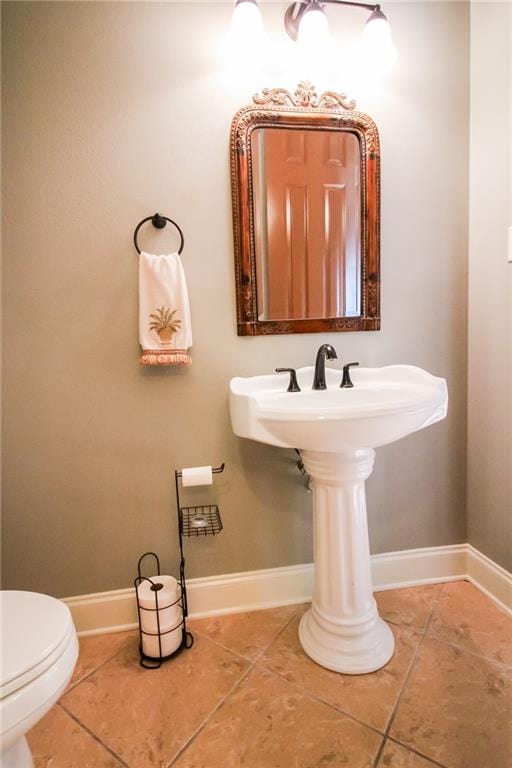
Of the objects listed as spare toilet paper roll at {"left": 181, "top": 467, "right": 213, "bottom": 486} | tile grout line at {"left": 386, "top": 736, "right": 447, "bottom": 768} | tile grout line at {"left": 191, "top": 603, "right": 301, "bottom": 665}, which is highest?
spare toilet paper roll at {"left": 181, "top": 467, "right": 213, "bottom": 486}

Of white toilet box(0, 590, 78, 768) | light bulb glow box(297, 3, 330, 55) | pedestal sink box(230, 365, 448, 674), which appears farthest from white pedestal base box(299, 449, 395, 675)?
light bulb glow box(297, 3, 330, 55)

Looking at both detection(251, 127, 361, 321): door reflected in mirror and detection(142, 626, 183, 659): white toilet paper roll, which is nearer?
detection(142, 626, 183, 659): white toilet paper roll

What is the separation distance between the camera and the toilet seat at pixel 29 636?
0.72m

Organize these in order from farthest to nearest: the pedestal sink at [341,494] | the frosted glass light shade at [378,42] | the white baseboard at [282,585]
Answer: the white baseboard at [282,585]
the frosted glass light shade at [378,42]
the pedestal sink at [341,494]

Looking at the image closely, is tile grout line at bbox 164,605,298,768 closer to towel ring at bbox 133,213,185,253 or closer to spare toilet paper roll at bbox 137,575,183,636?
spare toilet paper roll at bbox 137,575,183,636

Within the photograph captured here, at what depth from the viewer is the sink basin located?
938mm

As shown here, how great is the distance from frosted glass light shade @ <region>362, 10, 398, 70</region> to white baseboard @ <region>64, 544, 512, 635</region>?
1822 mm

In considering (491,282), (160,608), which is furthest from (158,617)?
(491,282)

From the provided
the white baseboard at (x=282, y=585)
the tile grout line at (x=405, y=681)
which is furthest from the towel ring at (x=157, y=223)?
the tile grout line at (x=405, y=681)

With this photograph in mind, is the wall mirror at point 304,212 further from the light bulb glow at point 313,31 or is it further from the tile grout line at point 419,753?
the tile grout line at point 419,753

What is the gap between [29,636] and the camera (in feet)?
2.62

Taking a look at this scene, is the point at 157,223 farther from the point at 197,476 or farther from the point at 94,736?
the point at 94,736

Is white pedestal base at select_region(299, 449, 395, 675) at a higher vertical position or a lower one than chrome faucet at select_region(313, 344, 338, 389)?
lower

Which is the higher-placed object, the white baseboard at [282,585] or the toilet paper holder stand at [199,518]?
the toilet paper holder stand at [199,518]
